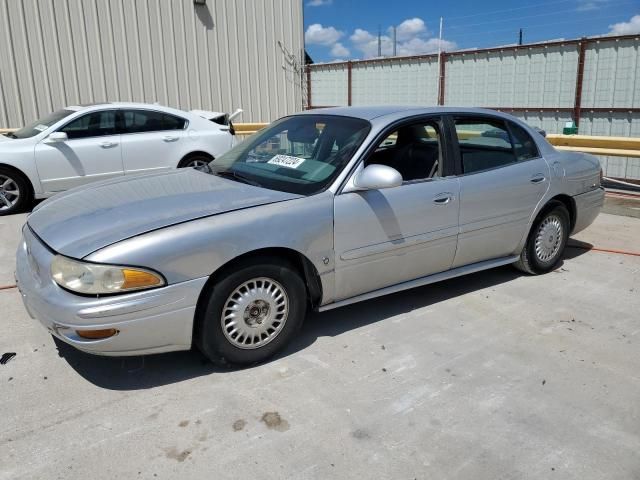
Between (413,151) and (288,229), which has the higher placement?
(413,151)

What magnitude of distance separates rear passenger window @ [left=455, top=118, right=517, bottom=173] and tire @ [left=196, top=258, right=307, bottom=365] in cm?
176

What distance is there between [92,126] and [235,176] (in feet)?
15.5

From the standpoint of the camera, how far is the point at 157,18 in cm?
1197

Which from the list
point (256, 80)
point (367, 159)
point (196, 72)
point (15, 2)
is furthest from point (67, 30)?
point (367, 159)

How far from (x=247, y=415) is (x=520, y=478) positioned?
135 centimetres

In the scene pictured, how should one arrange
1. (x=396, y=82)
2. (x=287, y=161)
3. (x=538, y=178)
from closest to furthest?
(x=287, y=161), (x=538, y=178), (x=396, y=82)

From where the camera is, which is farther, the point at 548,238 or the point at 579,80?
the point at 579,80

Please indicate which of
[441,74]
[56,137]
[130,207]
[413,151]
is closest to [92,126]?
[56,137]

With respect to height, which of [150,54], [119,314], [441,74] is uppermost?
[150,54]

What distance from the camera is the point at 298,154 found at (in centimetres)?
401

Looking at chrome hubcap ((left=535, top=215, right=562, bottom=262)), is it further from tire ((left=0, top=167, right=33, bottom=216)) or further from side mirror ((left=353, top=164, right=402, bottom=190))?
tire ((left=0, top=167, right=33, bottom=216))

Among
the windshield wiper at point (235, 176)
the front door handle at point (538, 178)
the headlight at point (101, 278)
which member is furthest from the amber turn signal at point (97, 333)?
the front door handle at point (538, 178)

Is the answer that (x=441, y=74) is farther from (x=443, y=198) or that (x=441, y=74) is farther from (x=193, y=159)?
(x=443, y=198)

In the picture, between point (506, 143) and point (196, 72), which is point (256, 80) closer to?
point (196, 72)
